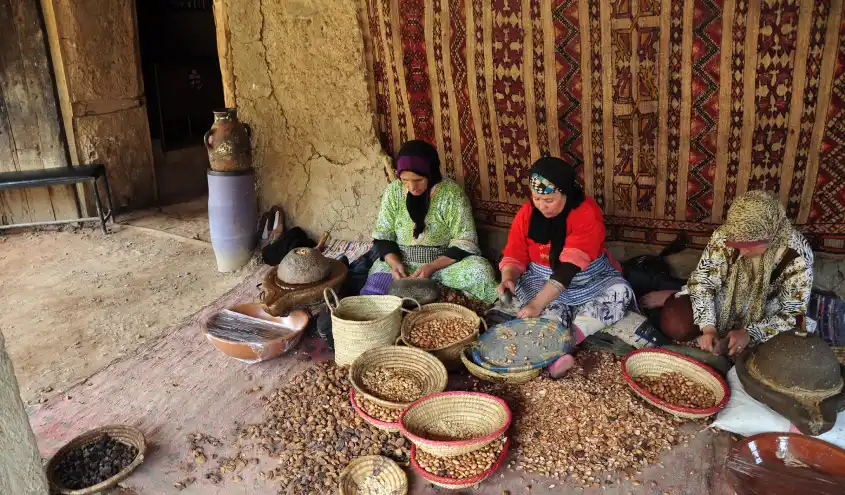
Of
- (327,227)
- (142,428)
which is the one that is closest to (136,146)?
(327,227)

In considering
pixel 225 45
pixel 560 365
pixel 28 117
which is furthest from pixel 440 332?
pixel 28 117

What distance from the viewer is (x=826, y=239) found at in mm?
3475

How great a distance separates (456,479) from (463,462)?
101 mm

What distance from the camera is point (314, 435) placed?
288 centimetres

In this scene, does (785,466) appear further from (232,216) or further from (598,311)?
(232,216)

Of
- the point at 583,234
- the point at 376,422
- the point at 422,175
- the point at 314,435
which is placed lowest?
the point at 314,435

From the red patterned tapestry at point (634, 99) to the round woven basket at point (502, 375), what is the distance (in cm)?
144

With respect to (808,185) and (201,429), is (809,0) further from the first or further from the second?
(201,429)

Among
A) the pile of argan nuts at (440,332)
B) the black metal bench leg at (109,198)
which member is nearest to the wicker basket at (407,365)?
the pile of argan nuts at (440,332)

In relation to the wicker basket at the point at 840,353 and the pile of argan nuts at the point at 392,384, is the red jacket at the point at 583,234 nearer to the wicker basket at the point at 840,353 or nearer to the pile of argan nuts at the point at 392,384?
the pile of argan nuts at the point at 392,384

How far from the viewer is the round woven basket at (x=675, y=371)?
8.85ft

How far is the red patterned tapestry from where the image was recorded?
10.7 ft

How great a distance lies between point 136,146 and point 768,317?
575 cm

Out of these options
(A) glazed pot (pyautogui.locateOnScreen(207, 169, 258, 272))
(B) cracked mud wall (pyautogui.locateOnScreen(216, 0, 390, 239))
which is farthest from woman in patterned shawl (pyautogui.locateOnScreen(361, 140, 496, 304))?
(A) glazed pot (pyautogui.locateOnScreen(207, 169, 258, 272))
